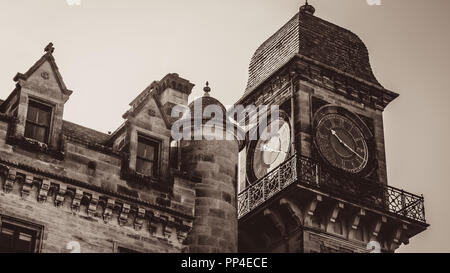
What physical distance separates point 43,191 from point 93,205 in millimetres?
1513

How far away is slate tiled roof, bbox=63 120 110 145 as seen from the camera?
3769 cm

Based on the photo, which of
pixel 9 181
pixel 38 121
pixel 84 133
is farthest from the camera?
pixel 84 133

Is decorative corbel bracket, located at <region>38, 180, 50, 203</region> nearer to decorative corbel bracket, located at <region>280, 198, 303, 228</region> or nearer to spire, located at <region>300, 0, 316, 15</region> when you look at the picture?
decorative corbel bracket, located at <region>280, 198, 303, 228</region>

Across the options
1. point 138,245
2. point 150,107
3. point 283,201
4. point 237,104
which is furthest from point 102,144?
point 237,104

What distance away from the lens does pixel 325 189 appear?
42.0m

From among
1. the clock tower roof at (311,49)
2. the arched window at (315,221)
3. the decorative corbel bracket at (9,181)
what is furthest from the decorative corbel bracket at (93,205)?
the clock tower roof at (311,49)

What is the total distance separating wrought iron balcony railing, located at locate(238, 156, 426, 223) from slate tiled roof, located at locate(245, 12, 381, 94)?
16.3 ft

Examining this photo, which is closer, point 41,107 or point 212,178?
point 41,107

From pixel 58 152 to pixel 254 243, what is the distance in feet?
33.6

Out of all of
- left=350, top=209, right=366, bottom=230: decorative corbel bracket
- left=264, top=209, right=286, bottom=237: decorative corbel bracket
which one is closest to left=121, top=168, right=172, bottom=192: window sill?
left=264, top=209, right=286, bottom=237: decorative corbel bracket

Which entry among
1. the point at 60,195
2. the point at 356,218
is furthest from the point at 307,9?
the point at 60,195

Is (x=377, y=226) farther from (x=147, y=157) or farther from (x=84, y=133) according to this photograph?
(x=84, y=133)

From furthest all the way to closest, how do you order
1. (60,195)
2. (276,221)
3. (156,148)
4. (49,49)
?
(276,221) → (156,148) → (49,49) → (60,195)
